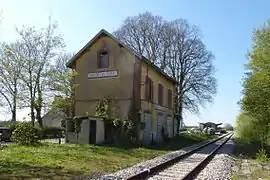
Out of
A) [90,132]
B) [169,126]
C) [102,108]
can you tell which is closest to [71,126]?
[90,132]

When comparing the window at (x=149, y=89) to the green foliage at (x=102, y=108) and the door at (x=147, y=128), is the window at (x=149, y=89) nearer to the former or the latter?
the door at (x=147, y=128)

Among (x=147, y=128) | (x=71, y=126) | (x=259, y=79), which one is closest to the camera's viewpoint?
(x=259, y=79)

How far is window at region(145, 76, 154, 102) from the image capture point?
90.8ft

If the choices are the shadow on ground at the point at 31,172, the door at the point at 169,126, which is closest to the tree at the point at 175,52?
the door at the point at 169,126

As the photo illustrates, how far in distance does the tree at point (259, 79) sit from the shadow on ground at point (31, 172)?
10981mm

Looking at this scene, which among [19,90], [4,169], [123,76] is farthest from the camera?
[123,76]

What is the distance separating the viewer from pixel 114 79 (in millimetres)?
27188

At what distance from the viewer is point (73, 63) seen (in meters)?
29.0

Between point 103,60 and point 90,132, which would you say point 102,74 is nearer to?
point 103,60

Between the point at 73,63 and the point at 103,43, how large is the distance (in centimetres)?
310

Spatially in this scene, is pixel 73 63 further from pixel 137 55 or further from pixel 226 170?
pixel 226 170

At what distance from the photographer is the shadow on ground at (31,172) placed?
1006 cm

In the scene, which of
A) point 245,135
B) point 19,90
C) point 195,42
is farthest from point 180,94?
point 19,90

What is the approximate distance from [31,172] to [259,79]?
1340 centimetres
